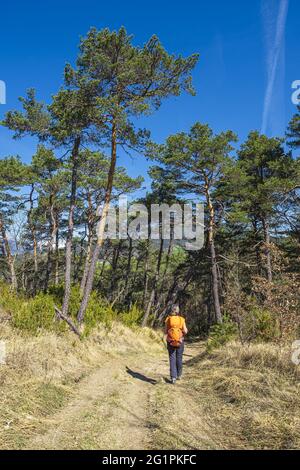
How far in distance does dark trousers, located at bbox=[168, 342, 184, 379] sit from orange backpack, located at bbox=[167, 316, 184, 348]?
0.37 feet

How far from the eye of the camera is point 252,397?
601cm

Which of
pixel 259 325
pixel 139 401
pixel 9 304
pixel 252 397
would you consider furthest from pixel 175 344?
pixel 9 304

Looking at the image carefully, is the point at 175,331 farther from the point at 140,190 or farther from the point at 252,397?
the point at 140,190

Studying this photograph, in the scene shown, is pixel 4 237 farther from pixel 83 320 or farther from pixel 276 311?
pixel 276 311

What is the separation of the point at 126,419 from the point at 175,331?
10.6 ft

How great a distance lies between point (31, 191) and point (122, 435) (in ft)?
68.4

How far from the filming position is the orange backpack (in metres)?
8.34

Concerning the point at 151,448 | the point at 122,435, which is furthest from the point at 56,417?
the point at 151,448

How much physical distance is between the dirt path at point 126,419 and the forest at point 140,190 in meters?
3.22

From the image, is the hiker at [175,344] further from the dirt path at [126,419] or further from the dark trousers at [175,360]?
the dirt path at [126,419]

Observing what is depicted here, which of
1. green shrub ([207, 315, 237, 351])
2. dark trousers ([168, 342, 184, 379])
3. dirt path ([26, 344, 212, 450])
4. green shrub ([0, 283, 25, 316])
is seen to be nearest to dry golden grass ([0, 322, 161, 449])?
dirt path ([26, 344, 212, 450])

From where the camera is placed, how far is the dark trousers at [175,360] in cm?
821

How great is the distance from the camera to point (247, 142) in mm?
22250

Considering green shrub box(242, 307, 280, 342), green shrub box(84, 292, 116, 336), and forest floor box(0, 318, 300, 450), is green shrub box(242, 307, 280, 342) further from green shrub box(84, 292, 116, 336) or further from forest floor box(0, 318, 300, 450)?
green shrub box(84, 292, 116, 336)
